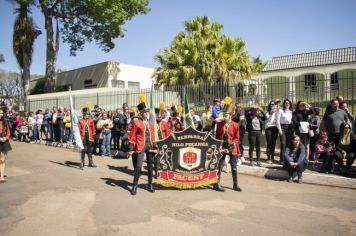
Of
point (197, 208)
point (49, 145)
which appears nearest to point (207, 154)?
point (197, 208)

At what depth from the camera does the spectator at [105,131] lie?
12.6m

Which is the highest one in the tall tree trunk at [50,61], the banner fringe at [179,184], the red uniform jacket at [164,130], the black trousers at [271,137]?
the tall tree trunk at [50,61]

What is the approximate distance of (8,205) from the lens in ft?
21.2

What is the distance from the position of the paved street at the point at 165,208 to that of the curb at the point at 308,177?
332 mm

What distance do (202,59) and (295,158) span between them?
13.6m

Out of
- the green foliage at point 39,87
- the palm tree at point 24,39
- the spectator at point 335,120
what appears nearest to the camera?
the spectator at point 335,120

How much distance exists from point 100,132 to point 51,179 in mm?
4103

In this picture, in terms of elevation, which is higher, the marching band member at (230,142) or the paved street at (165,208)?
the marching band member at (230,142)

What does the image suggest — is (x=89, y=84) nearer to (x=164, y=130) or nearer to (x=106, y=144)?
(x=106, y=144)

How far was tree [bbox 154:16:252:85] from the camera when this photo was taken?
2127 cm

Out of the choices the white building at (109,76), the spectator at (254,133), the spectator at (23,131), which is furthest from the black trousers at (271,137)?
the white building at (109,76)

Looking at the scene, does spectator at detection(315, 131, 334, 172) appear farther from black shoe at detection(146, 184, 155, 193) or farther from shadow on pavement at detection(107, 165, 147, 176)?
shadow on pavement at detection(107, 165, 147, 176)

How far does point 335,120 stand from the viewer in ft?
29.3

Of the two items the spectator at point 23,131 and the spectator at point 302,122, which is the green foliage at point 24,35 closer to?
the spectator at point 23,131
